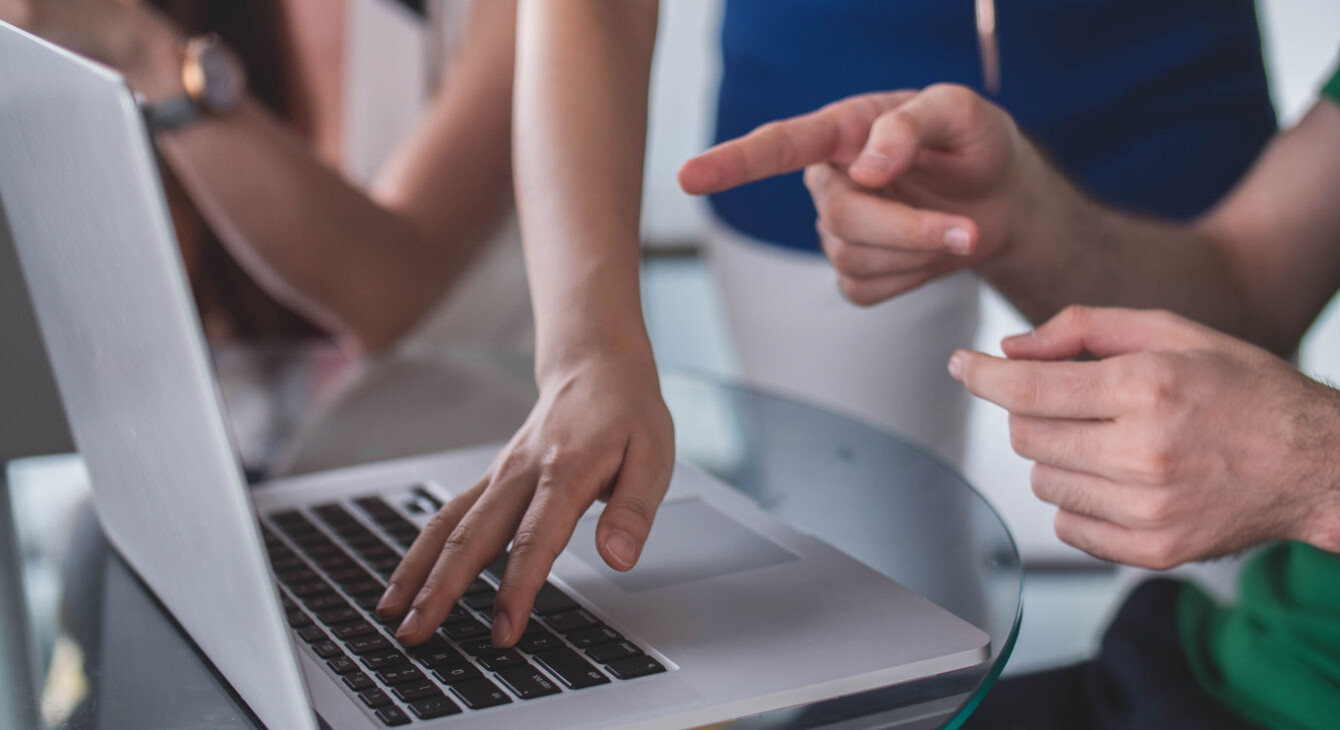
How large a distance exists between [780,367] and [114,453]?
1044 mm

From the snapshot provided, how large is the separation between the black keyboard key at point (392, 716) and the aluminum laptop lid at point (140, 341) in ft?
0.14

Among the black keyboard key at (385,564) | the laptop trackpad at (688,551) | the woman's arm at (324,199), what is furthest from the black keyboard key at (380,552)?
the woman's arm at (324,199)

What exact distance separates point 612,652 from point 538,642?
0.04 meters

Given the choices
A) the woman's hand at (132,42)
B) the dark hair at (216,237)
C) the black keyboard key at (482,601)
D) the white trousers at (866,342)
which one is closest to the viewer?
the black keyboard key at (482,601)

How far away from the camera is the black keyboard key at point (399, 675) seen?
535mm

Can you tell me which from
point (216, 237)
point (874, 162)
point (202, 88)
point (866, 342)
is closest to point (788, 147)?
point (874, 162)

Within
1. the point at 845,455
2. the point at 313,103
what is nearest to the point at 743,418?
the point at 845,455

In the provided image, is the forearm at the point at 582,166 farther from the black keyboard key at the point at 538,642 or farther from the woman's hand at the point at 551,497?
the black keyboard key at the point at 538,642

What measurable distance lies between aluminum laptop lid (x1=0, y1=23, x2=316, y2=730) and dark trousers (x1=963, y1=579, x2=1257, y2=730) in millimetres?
520

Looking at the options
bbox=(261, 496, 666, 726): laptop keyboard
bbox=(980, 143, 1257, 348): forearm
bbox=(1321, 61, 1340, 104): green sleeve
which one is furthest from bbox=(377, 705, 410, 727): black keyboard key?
bbox=(1321, 61, 1340, 104): green sleeve

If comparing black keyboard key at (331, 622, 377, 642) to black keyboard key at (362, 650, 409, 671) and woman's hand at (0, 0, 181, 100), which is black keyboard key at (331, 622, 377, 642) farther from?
woman's hand at (0, 0, 181, 100)

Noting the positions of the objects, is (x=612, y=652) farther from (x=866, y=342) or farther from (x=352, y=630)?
(x=866, y=342)

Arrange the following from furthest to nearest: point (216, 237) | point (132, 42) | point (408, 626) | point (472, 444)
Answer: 1. point (216, 237)
2. point (132, 42)
3. point (472, 444)
4. point (408, 626)

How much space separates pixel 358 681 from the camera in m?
0.53
